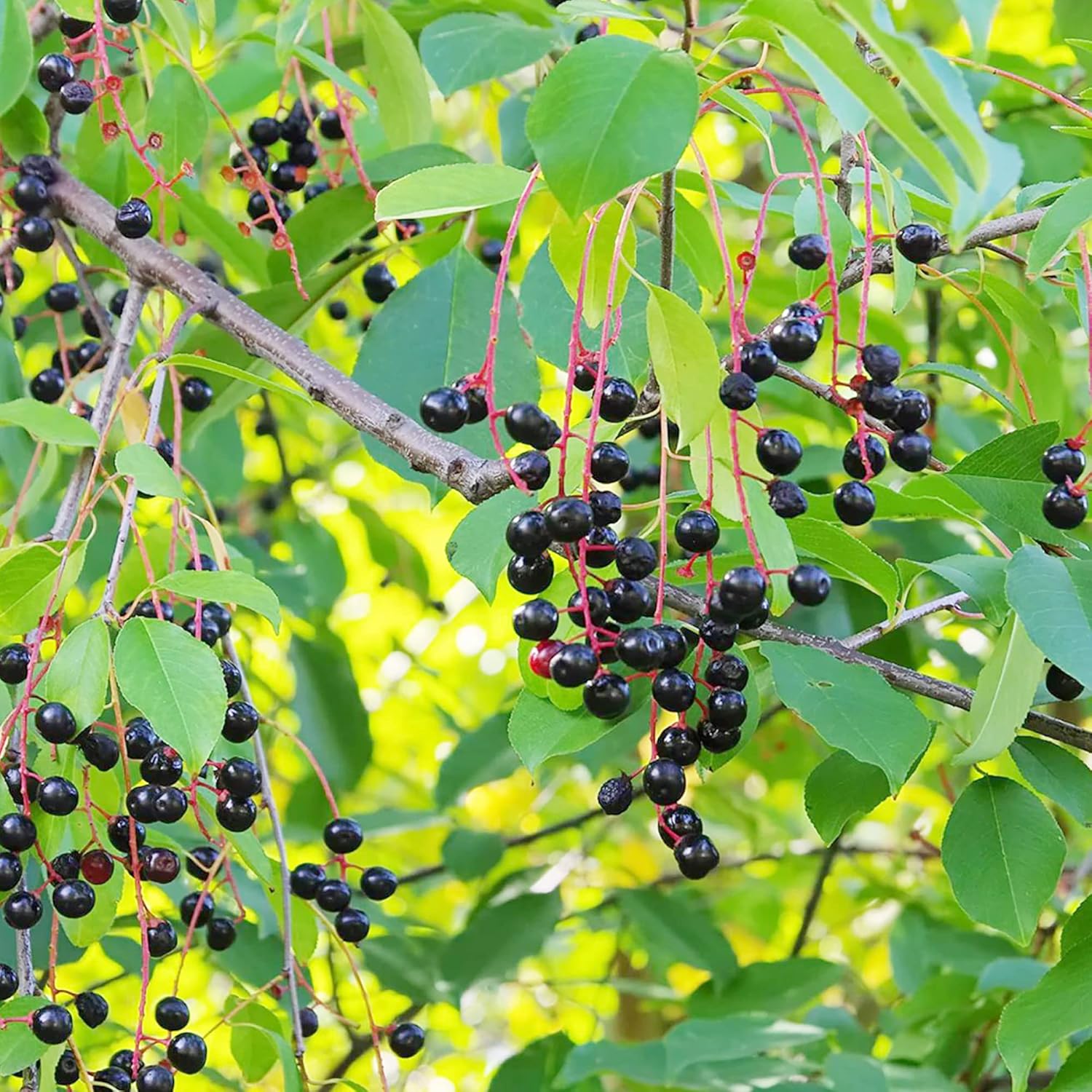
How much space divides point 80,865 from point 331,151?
78 cm

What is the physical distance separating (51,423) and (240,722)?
26 cm

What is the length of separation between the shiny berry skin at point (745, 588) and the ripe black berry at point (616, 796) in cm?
17

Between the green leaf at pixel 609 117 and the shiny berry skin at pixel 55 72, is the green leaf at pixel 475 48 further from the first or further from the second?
the green leaf at pixel 609 117

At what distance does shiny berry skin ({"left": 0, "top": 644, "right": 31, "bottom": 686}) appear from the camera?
0.99 meters

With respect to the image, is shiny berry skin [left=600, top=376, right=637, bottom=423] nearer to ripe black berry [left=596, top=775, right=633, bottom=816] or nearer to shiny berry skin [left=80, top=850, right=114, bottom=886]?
ripe black berry [left=596, top=775, right=633, bottom=816]

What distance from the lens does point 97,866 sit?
994mm

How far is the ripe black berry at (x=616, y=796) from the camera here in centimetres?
94

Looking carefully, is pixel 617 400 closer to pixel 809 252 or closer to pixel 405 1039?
pixel 809 252

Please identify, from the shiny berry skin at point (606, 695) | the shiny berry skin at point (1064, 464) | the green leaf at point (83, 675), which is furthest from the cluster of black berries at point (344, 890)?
the shiny berry skin at point (1064, 464)

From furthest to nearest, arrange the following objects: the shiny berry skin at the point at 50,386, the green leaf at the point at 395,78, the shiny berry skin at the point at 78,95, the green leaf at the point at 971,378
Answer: the shiny berry skin at the point at 50,386, the green leaf at the point at 395,78, the shiny berry skin at the point at 78,95, the green leaf at the point at 971,378

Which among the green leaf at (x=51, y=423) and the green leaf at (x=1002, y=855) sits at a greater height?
the green leaf at (x=51, y=423)

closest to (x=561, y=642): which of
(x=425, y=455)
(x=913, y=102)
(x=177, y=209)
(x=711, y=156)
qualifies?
(x=425, y=455)

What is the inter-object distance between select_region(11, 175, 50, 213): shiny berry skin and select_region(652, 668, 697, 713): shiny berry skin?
836 millimetres

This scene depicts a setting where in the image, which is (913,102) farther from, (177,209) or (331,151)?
(177,209)
